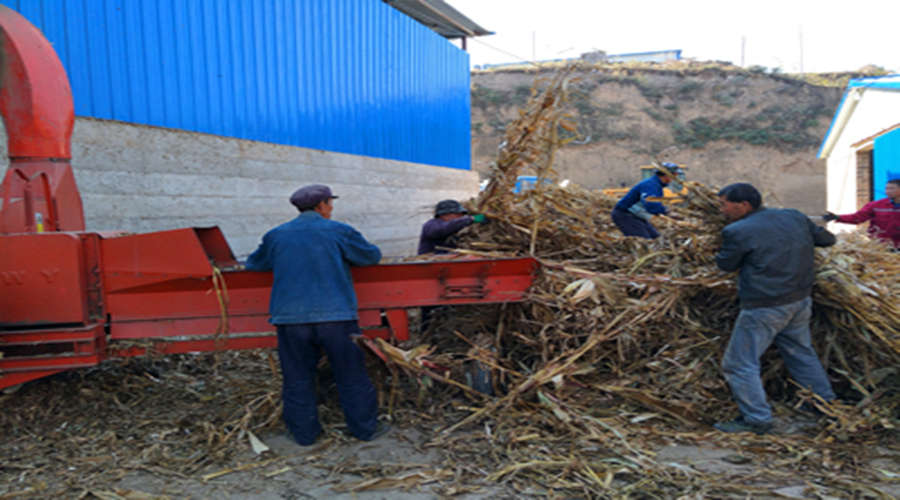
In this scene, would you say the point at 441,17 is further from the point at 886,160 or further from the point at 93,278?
the point at 93,278

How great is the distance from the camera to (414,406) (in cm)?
448

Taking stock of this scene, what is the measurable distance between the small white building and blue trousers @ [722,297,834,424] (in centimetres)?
845

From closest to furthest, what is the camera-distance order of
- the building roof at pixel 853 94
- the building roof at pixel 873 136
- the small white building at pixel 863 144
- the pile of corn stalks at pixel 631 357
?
1. the pile of corn stalks at pixel 631 357
2. the building roof at pixel 873 136
3. the small white building at pixel 863 144
4. the building roof at pixel 853 94

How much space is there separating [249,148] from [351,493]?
5.37 m

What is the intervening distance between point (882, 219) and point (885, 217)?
0.12 ft

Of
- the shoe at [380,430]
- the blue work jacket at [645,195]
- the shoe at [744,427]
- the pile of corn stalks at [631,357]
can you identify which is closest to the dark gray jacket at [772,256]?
the pile of corn stalks at [631,357]

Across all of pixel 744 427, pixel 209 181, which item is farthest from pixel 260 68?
pixel 744 427

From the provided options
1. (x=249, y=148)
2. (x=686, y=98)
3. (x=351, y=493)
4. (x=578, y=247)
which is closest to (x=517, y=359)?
(x=578, y=247)

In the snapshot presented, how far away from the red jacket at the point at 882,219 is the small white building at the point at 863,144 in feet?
15.6

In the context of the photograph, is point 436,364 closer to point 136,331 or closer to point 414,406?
point 414,406

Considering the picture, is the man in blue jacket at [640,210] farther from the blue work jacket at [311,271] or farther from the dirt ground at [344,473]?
the blue work jacket at [311,271]

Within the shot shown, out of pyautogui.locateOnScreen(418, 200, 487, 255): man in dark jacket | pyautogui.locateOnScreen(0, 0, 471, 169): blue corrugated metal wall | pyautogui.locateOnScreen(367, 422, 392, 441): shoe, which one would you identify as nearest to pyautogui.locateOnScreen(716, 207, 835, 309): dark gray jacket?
pyautogui.locateOnScreen(418, 200, 487, 255): man in dark jacket

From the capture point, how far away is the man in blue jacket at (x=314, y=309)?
3738 millimetres

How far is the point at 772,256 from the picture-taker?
151 inches
